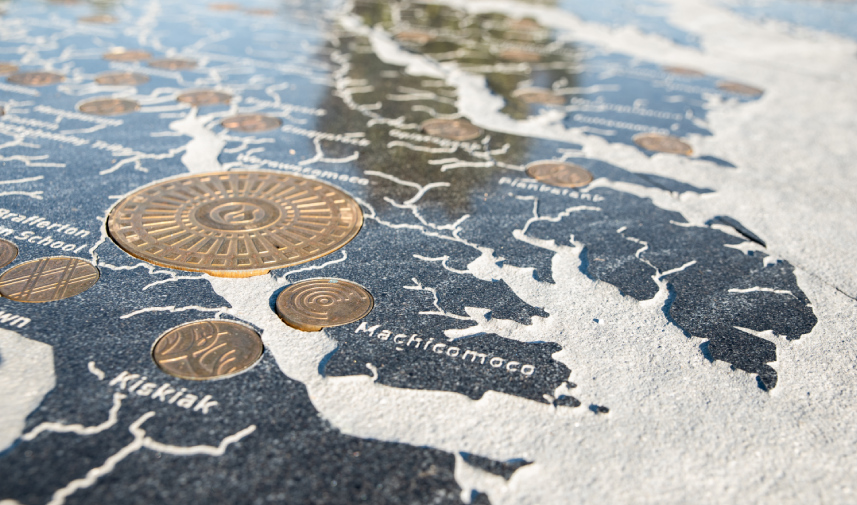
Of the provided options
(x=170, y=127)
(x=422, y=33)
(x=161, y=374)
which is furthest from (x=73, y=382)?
(x=422, y=33)

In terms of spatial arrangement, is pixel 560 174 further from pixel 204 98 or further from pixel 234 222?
pixel 204 98

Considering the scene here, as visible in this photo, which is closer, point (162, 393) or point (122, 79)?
point (162, 393)

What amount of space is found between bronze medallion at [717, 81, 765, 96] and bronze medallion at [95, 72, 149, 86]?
4.77 meters

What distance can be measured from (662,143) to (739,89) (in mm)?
2023

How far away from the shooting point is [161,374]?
6.82 feet

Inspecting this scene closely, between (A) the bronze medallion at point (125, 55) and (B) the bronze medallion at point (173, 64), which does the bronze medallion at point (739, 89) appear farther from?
(A) the bronze medallion at point (125, 55)

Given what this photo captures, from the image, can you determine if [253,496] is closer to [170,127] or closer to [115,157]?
[115,157]

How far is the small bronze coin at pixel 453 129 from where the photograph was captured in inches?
173

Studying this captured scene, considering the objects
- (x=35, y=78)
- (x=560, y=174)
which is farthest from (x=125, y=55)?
(x=560, y=174)

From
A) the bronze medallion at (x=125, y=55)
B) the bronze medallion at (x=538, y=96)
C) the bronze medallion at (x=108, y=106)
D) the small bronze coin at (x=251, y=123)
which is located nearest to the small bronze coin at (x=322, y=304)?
the small bronze coin at (x=251, y=123)

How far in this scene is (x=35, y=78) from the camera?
15.8 feet

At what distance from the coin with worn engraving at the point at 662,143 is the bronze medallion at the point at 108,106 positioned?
3.28 meters

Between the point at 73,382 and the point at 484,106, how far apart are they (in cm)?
362

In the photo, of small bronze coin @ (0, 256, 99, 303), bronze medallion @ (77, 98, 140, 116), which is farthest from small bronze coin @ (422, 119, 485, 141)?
small bronze coin @ (0, 256, 99, 303)
